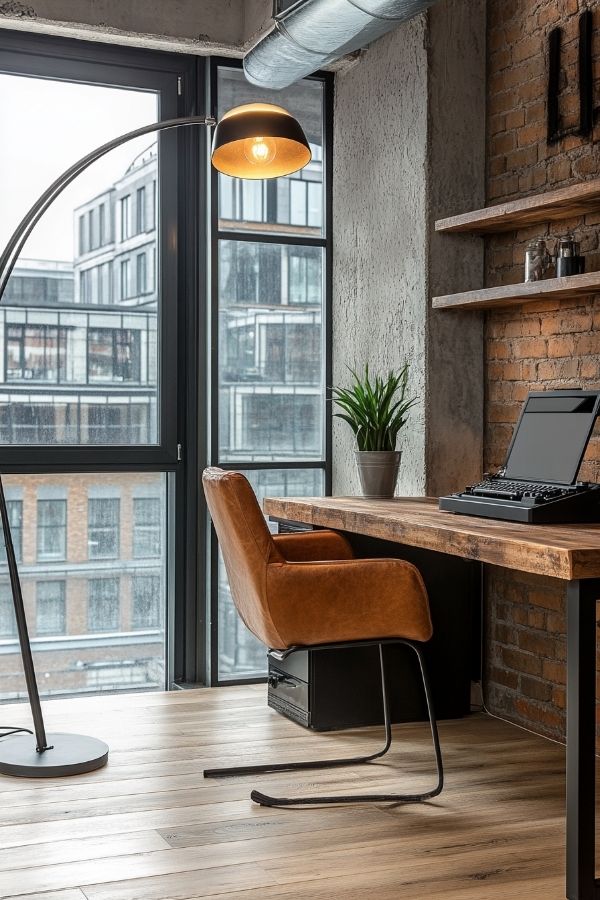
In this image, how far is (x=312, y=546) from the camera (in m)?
3.86

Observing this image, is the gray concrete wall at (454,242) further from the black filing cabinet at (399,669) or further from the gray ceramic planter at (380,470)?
the black filing cabinet at (399,669)

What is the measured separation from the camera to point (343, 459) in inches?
191

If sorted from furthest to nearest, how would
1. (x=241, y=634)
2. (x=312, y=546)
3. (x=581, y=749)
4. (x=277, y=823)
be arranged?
1. (x=241, y=634)
2. (x=312, y=546)
3. (x=277, y=823)
4. (x=581, y=749)

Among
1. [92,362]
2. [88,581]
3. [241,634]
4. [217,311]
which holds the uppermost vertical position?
[217,311]

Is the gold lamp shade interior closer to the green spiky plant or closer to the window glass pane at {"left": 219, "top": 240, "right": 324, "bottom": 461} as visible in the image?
the green spiky plant

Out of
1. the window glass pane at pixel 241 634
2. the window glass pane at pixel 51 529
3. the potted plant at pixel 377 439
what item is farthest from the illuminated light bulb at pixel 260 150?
the window glass pane at pixel 51 529

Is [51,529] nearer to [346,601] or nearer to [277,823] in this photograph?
[346,601]

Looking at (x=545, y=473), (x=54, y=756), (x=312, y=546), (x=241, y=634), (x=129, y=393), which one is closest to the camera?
(x=545, y=473)

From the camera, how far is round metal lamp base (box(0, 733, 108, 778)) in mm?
3406

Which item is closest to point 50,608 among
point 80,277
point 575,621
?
point 80,277

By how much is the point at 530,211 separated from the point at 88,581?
2303 millimetres

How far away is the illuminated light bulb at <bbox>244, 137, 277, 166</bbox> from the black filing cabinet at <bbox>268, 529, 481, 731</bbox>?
1394 mm

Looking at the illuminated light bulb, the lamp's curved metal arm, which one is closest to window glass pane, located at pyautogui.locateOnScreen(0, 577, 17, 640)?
the lamp's curved metal arm

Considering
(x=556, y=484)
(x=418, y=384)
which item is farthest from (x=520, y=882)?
(x=418, y=384)
